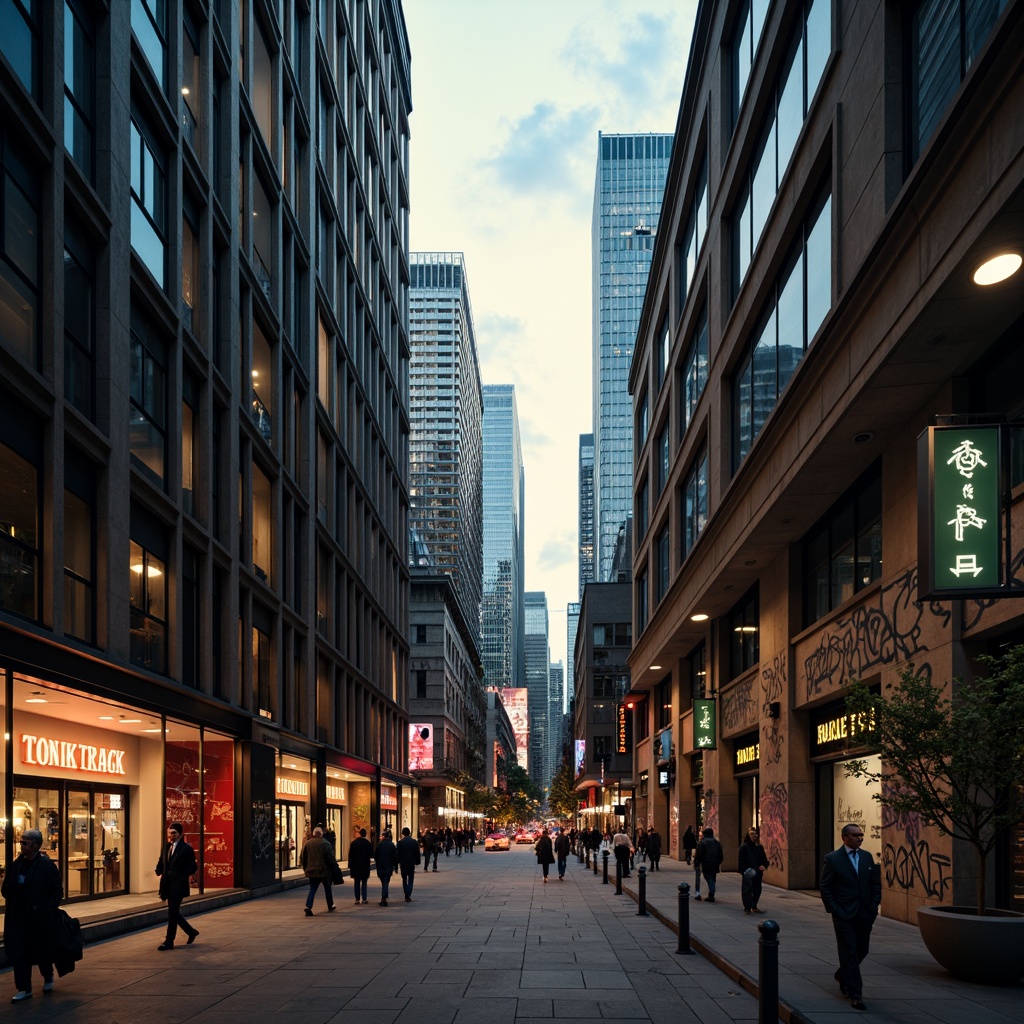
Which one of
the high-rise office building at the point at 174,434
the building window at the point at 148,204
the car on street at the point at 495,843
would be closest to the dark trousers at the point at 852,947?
the high-rise office building at the point at 174,434

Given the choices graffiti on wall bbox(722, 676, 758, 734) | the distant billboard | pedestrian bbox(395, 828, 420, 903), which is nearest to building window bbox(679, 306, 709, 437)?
graffiti on wall bbox(722, 676, 758, 734)

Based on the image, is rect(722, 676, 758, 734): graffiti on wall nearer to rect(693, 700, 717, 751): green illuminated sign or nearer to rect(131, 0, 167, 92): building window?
rect(693, 700, 717, 751): green illuminated sign

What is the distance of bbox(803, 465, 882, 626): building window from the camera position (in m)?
21.1

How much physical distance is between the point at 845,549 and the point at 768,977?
15.1m

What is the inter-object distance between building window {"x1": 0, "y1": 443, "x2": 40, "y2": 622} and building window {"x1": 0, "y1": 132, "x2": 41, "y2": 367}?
1.63 metres

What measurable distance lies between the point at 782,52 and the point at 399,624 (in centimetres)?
4346

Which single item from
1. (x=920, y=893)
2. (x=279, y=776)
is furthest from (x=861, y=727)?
(x=279, y=776)

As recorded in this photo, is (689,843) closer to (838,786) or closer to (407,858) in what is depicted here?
(838,786)

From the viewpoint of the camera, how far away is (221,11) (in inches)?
1119

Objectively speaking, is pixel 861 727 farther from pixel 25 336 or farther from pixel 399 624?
pixel 399 624

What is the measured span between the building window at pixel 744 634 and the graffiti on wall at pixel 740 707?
0.59 meters

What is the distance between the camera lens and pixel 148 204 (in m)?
22.6

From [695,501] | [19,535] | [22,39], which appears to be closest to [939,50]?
[22,39]

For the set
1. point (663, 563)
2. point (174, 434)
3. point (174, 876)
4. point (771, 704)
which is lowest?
point (174, 876)
